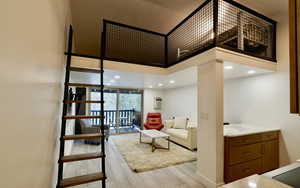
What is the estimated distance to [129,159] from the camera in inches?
139

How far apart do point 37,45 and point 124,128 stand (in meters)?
6.51

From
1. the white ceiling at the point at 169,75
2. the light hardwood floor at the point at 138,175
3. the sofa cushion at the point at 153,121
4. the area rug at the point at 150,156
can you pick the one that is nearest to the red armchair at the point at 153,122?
the sofa cushion at the point at 153,121

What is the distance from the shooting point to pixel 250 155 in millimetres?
2633

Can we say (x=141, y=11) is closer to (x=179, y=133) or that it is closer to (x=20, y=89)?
(x=20, y=89)

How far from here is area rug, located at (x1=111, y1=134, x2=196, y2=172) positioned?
3193 mm

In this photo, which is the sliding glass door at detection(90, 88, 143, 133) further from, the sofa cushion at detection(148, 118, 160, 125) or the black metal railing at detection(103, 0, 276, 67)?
the black metal railing at detection(103, 0, 276, 67)

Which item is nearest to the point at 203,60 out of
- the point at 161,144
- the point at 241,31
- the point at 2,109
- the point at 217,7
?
the point at 217,7

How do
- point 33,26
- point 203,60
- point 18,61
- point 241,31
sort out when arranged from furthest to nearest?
1. point 241,31
2. point 203,60
3. point 33,26
4. point 18,61

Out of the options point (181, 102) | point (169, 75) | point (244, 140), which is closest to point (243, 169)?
point (244, 140)

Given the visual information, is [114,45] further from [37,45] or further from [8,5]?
[8,5]

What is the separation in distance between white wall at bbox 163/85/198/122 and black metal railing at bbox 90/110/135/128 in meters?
1.89

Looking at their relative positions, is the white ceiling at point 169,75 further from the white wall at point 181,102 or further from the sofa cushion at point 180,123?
the sofa cushion at point 180,123

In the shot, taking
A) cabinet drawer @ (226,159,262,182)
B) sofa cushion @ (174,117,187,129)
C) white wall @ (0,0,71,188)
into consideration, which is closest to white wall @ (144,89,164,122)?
sofa cushion @ (174,117,187,129)

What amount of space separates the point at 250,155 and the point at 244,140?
356mm
